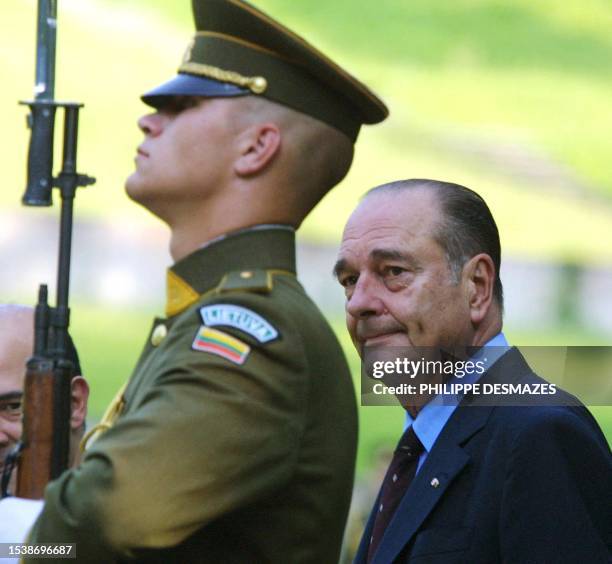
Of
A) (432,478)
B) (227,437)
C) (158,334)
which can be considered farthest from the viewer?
(432,478)

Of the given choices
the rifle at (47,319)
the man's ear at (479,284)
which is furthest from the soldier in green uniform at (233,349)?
the man's ear at (479,284)

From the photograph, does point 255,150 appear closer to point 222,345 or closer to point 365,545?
point 222,345

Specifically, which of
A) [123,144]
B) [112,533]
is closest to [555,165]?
[123,144]

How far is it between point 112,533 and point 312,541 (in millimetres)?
383

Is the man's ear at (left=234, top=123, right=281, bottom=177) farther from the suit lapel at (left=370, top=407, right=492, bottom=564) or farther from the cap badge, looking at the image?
the suit lapel at (left=370, top=407, right=492, bottom=564)

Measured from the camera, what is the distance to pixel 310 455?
8.18 feet

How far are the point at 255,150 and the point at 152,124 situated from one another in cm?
20

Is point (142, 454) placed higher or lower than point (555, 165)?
lower

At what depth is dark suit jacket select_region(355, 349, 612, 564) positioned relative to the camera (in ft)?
8.81

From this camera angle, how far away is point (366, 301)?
3.01 metres

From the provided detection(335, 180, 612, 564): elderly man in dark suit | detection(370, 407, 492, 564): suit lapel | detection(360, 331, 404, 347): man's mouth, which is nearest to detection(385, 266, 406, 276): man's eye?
detection(335, 180, 612, 564): elderly man in dark suit

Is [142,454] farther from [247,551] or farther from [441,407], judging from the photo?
[441,407]

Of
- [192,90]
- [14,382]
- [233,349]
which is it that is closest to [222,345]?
[233,349]

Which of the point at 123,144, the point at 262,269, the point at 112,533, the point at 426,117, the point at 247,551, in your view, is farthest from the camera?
the point at 426,117
